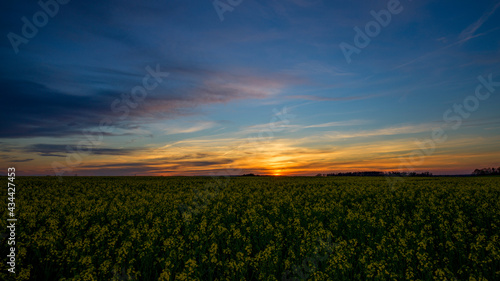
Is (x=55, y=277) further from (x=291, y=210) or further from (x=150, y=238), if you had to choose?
(x=291, y=210)

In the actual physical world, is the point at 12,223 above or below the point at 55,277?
above

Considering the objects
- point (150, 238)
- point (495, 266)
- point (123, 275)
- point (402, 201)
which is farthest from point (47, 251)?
point (402, 201)

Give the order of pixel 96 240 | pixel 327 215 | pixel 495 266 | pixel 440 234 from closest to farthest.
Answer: pixel 495 266 < pixel 96 240 < pixel 440 234 < pixel 327 215

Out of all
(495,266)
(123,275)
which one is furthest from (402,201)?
(123,275)

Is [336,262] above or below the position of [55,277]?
above

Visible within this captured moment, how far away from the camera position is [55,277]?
8.31 meters

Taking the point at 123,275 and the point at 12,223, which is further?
the point at 12,223

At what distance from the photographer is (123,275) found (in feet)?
23.8

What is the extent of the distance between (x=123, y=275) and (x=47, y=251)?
4137mm

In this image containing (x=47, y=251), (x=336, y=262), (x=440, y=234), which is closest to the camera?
(x=336, y=262)

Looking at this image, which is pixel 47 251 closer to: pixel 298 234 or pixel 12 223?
pixel 12 223

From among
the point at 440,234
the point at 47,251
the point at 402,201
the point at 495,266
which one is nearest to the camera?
the point at 495,266

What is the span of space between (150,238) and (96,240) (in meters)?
2.14

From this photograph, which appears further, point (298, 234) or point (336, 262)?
point (298, 234)
